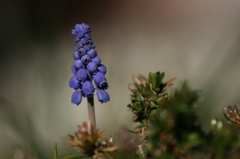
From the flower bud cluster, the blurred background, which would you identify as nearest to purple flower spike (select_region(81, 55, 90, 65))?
the flower bud cluster

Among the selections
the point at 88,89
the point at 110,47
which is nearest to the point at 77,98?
the point at 88,89

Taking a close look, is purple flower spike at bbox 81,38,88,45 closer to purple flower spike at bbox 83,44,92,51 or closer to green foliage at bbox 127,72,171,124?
purple flower spike at bbox 83,44,92,51

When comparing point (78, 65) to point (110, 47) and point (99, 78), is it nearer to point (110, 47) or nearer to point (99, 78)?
point (99, 78)

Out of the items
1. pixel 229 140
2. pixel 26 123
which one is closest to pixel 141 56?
pixel 26 123

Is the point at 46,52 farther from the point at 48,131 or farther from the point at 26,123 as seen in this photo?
the point at 26,123

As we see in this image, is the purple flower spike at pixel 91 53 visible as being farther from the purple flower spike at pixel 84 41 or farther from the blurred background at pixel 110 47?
the blurred background at pixel 110 47

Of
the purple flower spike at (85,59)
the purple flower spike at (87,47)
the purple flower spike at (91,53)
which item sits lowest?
the purple flower spike at (85,59)

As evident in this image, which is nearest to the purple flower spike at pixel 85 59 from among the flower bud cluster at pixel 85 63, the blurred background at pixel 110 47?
the flower bud cluster at pixel 85 63

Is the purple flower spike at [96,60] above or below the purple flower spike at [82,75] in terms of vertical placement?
above

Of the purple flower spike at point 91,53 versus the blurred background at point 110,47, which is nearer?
the purple flower spike at point 91,53
